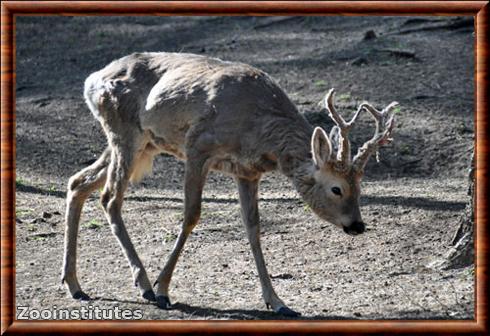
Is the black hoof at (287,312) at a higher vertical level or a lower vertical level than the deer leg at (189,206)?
lower

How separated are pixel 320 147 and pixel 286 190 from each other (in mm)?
3803

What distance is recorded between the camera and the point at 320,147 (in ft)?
24.9

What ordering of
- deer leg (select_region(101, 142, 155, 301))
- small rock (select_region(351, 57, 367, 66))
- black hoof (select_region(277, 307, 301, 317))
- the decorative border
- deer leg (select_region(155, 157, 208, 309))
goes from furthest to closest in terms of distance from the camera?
small rock (select_region(351, 57, 367, 66))
deer leg (select_region(101, 142, 155, 301))
deer leg (select_region(155, 157, 208, 309))
black hoof (select_region(277, 307, 301, 317))
the decorative border

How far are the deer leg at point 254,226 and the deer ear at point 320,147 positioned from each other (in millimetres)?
903

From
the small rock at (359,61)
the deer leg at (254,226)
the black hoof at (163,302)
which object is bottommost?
the black hoof at (163,302)

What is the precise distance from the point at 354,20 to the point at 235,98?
410 inches

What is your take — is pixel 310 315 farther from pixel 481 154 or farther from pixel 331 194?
A: pixel 481 154

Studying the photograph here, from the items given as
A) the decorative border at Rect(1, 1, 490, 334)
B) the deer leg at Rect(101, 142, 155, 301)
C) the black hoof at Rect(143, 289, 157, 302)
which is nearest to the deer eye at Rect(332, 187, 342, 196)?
the decorative border at Rect(1, 1, 490, 334)

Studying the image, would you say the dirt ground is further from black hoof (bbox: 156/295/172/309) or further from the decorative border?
the decorative border

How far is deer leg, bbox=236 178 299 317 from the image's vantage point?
779cm

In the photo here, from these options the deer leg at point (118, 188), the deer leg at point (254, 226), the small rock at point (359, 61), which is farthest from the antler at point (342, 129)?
the small rock at point (359, 61)

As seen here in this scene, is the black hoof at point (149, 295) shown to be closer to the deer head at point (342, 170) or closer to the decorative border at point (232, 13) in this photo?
the decorative border at point (232, 13)

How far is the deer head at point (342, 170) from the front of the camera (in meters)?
7.46

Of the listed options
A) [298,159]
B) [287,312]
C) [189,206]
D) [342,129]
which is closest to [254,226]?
[189,206]
